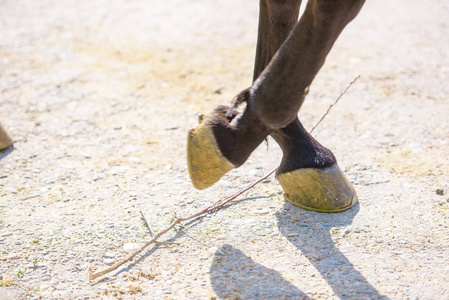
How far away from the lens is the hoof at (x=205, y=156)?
1.59m

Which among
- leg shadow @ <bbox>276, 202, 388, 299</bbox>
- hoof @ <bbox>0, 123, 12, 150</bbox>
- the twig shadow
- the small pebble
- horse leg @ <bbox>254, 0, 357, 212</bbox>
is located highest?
horse leg @ <bbox>254, 0, 357, 212</bbox>

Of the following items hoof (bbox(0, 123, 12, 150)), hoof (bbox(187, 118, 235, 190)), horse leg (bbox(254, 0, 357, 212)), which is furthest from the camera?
hoof (bbox(0, 123, 12, 150))

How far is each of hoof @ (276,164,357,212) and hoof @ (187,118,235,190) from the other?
1.40ft

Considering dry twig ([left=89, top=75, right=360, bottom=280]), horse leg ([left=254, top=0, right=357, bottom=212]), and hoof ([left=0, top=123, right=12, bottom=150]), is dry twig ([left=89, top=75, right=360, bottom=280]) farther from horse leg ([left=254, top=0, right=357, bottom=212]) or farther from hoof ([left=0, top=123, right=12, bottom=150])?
hoof ([left=0, top=123, right=12, bottom=150])

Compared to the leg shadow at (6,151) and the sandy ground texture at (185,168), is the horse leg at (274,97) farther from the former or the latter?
the leg shadow at (6,151)

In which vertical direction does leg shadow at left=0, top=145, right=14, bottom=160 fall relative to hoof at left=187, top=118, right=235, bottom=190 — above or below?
below

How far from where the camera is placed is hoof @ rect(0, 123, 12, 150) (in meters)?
2.56

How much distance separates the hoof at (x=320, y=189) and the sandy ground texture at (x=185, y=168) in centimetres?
5

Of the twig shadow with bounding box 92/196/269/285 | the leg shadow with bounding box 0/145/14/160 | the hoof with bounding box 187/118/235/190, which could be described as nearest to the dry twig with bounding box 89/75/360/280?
the twig shadow with bounding box 92/196/269/285

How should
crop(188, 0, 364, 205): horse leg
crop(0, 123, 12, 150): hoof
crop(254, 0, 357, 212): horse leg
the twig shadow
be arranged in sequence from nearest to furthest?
crop(188, 0, 364, 205): horse leg → the twig shadow → crop(254, 0, 357, 212): horse leg → crop(0, 123, 12, 150): hoof

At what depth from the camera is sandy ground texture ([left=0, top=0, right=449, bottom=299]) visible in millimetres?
1675

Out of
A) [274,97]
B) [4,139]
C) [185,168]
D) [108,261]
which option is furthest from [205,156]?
[4,139]

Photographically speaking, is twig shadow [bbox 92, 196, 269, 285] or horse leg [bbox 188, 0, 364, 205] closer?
horse leg [bbox 188, 0, 364, 205]

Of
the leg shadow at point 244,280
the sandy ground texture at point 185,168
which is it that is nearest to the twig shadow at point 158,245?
the sandy ground texture at point 185,168
